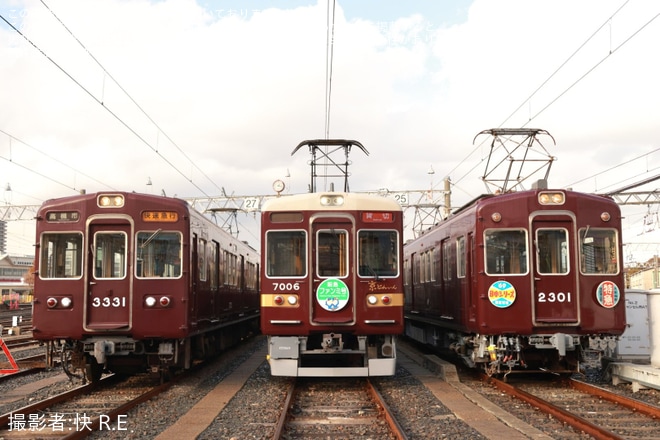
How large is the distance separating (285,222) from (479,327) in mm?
3438

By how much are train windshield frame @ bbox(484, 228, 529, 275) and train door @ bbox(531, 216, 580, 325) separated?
165 mm

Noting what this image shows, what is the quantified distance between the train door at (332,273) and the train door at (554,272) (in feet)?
9.35

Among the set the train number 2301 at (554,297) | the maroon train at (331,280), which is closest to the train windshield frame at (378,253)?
the maroon train at (331,280)

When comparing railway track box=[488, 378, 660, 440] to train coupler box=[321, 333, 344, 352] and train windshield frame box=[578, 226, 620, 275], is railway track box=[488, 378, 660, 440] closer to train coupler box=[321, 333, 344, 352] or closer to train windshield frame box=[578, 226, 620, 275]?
train windshield frame box=[578, 226, 620, 275]

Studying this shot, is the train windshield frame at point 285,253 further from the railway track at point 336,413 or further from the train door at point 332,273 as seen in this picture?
the railway track at point 336,413

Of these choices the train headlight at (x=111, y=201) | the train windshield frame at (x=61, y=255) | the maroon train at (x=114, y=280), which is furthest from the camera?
the train headlight at (x=111, y=201)

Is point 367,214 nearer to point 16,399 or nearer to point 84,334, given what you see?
point 84,334

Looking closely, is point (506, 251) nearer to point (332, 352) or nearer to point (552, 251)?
point (552, 251)

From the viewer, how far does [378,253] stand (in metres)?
10.8

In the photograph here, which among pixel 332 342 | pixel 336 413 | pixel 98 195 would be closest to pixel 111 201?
pixel 98 195

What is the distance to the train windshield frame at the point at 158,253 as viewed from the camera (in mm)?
10438

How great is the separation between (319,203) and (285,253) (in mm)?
947

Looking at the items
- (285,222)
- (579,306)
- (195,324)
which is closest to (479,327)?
(579,306)

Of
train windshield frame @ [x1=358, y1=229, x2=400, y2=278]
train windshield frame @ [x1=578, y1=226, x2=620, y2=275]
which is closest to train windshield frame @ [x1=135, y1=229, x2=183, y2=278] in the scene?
train windshield frame @ [x1=358, y1=229, x2=400, y2=278]
